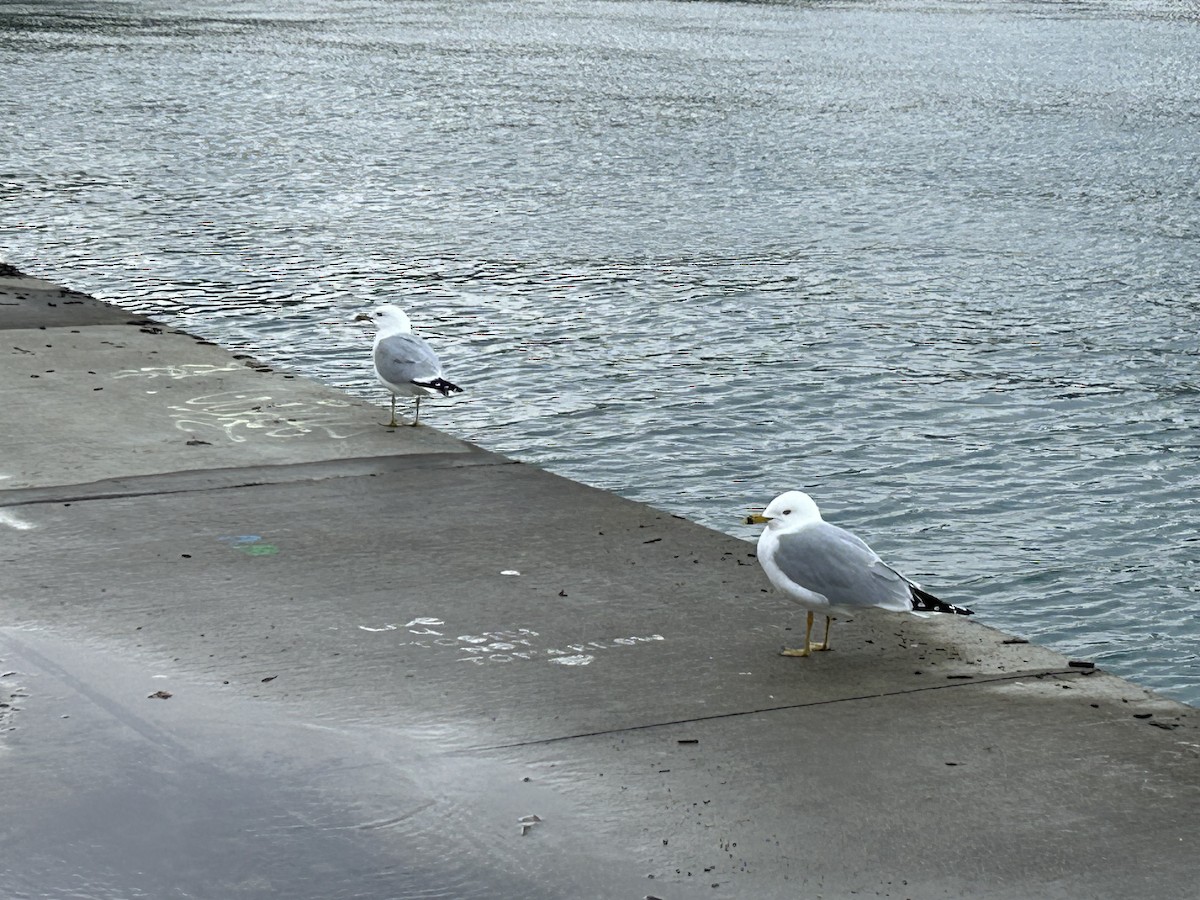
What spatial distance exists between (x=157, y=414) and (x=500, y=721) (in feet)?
16.7

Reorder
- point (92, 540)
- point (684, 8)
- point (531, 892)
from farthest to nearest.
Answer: point (684, 8), point (92, 540), point (531, 892)

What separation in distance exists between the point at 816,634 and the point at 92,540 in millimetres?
3434

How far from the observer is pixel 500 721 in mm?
6082

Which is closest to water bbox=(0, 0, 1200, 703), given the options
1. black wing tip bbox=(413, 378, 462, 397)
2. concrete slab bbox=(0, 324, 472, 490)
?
black wing tip bbox=(413, 378, 462, 397)

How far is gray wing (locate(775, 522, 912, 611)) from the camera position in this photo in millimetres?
6805

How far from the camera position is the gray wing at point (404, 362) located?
10570 mm

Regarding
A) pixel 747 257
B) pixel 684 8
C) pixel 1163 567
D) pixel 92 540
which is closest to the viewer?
pixel 92 540

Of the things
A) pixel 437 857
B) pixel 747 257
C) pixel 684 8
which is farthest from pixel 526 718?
pixel 684 8

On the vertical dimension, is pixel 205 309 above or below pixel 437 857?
below

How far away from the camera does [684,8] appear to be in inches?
2643

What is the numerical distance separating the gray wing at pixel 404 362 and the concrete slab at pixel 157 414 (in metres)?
0.34

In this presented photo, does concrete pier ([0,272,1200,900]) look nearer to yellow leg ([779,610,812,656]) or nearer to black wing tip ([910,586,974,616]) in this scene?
yellow leg ([779,610,812,656])

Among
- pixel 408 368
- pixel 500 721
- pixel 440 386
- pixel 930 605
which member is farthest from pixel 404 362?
pixel 500 721

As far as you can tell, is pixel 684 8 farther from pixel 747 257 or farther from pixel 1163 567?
pixel 1163 567
